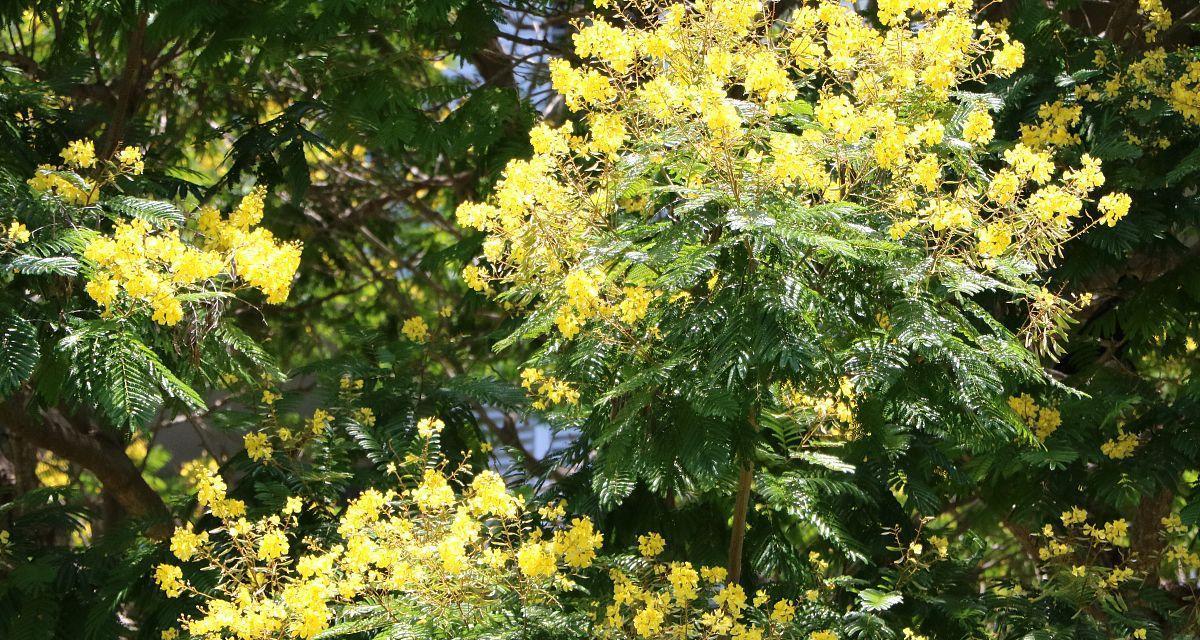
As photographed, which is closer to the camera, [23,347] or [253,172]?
[23,347]

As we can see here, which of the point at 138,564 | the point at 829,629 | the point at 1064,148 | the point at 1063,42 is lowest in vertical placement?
the point at 829,629

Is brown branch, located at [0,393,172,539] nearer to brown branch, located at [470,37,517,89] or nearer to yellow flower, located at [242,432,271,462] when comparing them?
yellow flower, located at [242,432,271,462]

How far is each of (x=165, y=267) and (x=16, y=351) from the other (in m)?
0.50

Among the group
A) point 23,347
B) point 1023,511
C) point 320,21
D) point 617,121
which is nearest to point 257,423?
point 23,347

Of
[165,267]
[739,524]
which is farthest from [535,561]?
[165,267]

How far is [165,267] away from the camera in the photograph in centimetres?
369

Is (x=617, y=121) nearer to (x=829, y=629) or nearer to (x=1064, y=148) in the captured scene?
(x=829, y=629)

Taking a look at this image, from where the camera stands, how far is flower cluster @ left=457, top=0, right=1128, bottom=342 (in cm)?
318

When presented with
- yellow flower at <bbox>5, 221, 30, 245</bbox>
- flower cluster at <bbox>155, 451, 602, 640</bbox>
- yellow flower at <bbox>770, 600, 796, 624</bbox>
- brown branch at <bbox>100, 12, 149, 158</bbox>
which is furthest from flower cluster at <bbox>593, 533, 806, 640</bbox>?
brown branch at <bbox>100, 12, 149, 158</bbox>

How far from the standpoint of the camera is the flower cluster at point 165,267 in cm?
358

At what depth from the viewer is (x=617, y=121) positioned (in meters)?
3.46

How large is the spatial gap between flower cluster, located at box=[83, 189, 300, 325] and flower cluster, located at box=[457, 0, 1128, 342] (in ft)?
2.15

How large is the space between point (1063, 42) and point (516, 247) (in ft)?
9.68

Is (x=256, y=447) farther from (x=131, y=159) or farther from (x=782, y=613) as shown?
(x=782, y=613)
